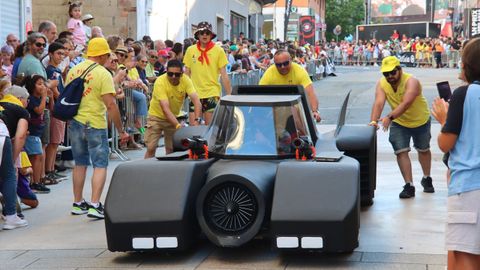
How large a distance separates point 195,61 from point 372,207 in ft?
12.5

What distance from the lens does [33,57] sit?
12.1 m

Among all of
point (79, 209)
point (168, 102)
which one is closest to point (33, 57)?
point (168, 102)

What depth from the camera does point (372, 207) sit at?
9.81 metres

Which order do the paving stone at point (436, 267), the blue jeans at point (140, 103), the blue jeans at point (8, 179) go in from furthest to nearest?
the blue jeans at point (140, 103) < the blue jeans at point (8, 179) < the paving stone at point (436, 267)

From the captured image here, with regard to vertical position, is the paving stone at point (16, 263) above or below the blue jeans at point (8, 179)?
below

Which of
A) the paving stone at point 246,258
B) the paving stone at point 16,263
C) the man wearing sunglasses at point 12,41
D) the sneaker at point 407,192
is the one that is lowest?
the paving stone at point 16,263

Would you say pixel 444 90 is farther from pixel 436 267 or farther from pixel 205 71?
pixel 205 71

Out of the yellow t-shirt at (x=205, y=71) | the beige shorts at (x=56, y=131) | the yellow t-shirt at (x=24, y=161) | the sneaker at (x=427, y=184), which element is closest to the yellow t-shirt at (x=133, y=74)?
the yellow t-shirt at (x=205, y=71)

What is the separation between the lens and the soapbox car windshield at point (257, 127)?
822 cm

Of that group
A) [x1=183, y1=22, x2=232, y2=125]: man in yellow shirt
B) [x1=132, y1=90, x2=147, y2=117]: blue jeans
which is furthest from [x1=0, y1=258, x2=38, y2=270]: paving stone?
[x1=132, y1=90, x2=147, y2=117]: blue jeans

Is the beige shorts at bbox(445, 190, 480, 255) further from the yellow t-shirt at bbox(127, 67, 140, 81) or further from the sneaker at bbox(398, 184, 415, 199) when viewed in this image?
the yellow t-shirt at bbox(127, 67, 140, 81)

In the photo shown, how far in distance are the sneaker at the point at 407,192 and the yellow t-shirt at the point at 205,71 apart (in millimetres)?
3240

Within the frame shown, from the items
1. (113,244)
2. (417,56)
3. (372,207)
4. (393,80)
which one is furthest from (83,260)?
(417,56)

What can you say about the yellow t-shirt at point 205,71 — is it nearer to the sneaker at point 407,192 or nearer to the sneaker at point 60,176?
the sneaker at point 60,176
